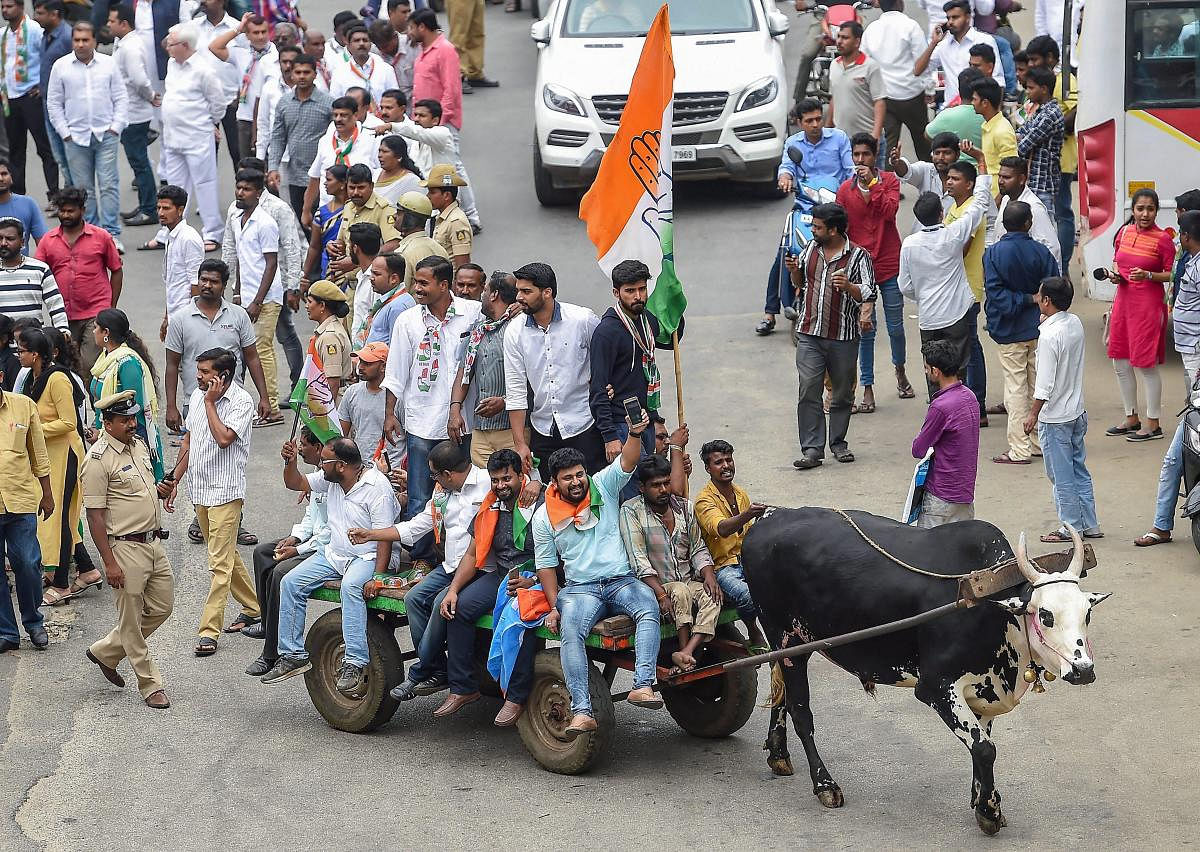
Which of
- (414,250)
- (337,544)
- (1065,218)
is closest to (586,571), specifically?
(337,544)

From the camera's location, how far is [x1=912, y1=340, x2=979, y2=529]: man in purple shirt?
9883 millimetres

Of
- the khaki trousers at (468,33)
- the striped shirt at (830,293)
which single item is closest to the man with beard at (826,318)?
the striped shirt at (830,293)

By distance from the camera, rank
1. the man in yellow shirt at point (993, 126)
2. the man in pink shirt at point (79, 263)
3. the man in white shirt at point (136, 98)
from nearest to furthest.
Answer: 1. the man in pink shirt at point (79, 263)
2. the man in yellow shirt at point (993, 126)
3. the man in white shirt at point (136, 98)

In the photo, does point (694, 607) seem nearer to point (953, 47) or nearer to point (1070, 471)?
point (1070, 471)

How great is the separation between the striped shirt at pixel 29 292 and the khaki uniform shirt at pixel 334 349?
7.93ft

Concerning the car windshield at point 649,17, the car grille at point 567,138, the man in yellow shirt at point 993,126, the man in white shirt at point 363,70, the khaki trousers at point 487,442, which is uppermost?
the car windshield at point 649,17

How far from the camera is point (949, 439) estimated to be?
9.97 m

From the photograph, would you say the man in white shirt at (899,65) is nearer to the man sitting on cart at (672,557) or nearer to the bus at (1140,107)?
the bus at (1140,107)

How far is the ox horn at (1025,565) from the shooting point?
291 inches

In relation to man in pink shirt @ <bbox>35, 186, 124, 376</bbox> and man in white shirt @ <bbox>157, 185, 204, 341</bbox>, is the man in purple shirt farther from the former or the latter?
man in pink shirt @ <bbox>35, 186, 124, 376</bbox>

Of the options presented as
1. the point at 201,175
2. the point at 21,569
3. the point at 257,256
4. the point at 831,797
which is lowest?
the point at 831,797

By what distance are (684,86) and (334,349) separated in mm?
7038

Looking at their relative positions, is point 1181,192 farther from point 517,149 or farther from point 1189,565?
point 517,149

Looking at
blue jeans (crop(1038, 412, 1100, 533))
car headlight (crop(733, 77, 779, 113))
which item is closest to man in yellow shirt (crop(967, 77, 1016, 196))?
car headlight (crop(733, 77, 779, 113))
